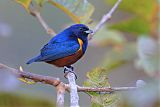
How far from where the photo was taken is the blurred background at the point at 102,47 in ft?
5.83

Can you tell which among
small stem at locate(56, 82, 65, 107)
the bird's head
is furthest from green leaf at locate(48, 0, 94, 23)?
small stem at locate(56, 82, 65, 107)

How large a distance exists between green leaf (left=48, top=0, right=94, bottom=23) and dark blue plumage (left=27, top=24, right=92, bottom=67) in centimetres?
19

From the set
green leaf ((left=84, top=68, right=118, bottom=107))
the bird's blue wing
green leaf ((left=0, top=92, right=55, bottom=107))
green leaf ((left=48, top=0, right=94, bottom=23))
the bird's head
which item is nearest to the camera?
green leaf ((left=84, top=68, right=118, bottom=107))

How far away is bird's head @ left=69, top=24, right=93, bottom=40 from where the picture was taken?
2.82 m

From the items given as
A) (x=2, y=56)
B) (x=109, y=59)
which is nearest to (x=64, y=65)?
(x=109, y=59)

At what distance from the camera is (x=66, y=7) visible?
2.42 m

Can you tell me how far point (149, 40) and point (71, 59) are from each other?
0.47m

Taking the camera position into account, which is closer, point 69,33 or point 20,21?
point 69,33

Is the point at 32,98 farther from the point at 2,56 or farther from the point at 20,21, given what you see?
the point at 20,21

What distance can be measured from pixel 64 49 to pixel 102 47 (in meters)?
0.52

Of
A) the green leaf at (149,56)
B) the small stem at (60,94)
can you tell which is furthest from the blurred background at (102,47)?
the small stem at (60,94)

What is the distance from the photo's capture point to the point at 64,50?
2643 millimetres

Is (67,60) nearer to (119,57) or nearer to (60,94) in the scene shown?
(119,57)

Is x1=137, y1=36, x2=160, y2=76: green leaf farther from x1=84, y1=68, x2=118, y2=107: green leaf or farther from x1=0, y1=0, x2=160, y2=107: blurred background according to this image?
x1=84, y1=68, x2=118, y2=107: green leaf
